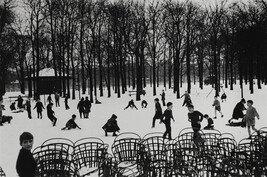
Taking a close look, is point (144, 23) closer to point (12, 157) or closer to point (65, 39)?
point (65, 39)

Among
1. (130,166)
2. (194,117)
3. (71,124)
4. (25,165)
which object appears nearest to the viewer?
(25,165)

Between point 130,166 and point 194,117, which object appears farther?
point 194,117

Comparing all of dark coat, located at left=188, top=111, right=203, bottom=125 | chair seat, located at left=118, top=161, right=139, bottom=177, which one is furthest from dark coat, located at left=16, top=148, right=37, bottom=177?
dark coat, located at left=188, top=111, right=203, bottom=125

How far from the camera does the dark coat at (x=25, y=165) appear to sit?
4.46 meters

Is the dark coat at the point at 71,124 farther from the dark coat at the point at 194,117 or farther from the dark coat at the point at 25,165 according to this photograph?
the dark coat at the point at 25,165

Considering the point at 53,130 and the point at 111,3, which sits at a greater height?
the point at 111,3

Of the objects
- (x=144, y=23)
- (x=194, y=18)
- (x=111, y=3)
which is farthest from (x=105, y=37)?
(x=194, y=18)

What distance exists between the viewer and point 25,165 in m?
4.47

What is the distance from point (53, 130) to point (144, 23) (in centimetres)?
2337

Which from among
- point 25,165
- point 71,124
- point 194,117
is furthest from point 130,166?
point 71,124

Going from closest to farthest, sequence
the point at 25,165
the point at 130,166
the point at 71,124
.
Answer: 1. the point at 25,165
2. the point at 130,166
3. the point at 71,124

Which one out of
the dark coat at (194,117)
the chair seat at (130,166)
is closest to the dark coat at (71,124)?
the dark coat at (194,117)

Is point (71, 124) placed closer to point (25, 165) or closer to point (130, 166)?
point (130, 166)

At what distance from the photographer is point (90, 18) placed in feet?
122
